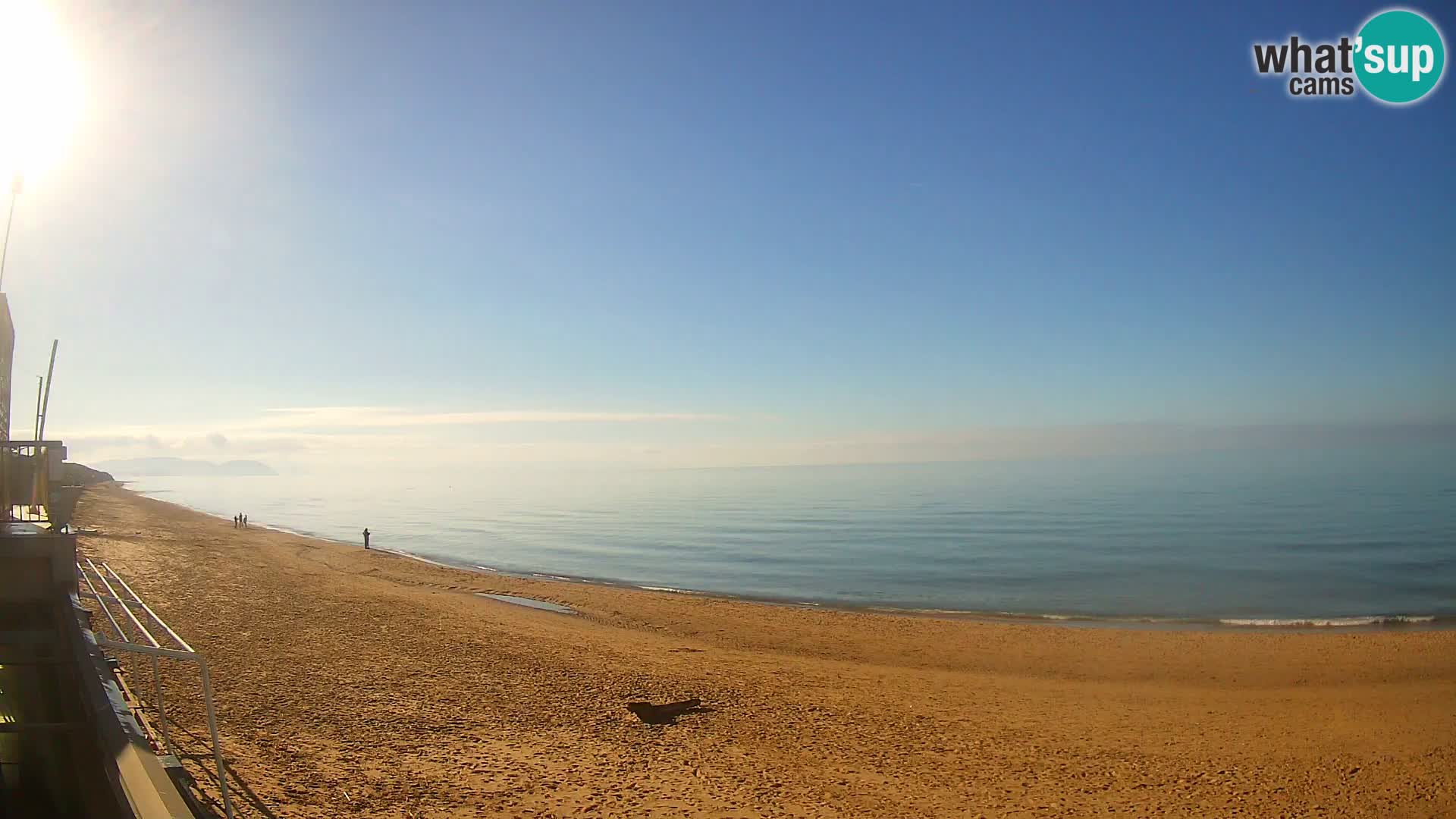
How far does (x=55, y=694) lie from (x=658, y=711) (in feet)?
26.4

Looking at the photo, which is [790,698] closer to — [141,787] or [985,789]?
[985,789]

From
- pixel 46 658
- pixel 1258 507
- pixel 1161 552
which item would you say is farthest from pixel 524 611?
pixel 1258 507

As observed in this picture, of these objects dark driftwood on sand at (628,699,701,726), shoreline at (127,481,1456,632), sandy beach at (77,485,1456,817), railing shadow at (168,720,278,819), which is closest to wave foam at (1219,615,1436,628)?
shoreline at (127,481,1456,632)

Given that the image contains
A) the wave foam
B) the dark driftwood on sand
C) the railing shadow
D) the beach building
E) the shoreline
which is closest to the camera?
the beach building

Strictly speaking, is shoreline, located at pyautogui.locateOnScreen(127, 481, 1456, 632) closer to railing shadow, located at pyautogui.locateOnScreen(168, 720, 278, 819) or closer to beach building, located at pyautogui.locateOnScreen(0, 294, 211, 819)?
railing shadow, located at pyautogui.locateOnScreen(168, 720, 278, 819)

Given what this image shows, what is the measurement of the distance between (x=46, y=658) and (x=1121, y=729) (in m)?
15.6

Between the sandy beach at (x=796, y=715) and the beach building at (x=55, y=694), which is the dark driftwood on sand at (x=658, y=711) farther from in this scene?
the beach building at (x=55, y=694)

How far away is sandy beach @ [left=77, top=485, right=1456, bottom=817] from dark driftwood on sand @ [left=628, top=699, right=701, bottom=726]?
20cm

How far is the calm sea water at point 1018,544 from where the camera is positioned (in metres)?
27.7

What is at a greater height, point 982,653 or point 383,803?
point 383,803

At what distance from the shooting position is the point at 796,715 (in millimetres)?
12422

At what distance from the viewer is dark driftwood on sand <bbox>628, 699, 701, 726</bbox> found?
11828 millimetres

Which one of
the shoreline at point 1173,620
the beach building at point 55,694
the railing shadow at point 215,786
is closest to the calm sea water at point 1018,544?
the shoreline at point 1173,620

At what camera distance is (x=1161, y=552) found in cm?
3822
